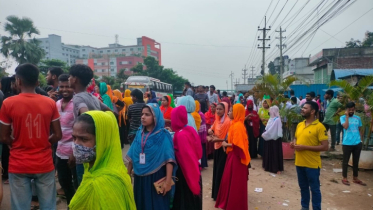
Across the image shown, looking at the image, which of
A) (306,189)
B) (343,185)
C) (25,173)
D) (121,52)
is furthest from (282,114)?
(121,52)

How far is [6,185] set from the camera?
187 inches

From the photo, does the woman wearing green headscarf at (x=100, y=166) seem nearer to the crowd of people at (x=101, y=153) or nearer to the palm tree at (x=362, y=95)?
the crowd of people at (x=101, y=153)

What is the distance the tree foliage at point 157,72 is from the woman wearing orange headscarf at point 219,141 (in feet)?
128

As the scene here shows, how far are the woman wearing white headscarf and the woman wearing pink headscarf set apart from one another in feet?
13.0

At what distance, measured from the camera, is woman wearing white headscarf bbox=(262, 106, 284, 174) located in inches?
269

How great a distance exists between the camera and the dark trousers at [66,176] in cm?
339

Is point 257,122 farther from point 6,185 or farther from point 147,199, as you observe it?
point 6,185

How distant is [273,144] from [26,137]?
5.82 m

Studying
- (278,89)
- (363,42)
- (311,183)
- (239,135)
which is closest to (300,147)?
(311,183)

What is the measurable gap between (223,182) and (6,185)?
383 centimetres

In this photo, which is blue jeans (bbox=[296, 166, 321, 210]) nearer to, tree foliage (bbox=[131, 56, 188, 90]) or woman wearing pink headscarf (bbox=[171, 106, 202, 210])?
woman wearing pink headscarf (bbox=[171, 106, 202, 210])

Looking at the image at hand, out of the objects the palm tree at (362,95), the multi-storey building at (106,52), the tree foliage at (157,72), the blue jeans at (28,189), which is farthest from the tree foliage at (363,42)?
the multi-storey building at (106,52)

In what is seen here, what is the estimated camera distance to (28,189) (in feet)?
9.48

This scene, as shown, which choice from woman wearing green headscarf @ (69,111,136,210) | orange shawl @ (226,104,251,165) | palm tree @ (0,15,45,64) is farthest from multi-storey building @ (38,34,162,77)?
woman wearing green headscarf @ (69,111,136,210)
